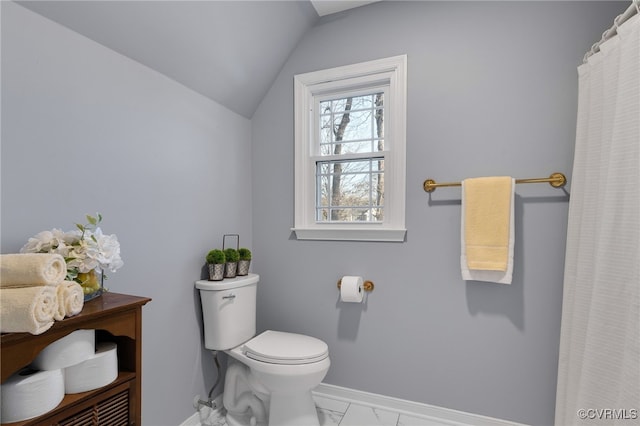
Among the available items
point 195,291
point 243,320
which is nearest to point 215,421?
point 243,320

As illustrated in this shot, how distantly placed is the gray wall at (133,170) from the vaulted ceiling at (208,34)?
63mm

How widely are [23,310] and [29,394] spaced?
26 centimetres

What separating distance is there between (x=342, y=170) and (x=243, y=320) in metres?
1.17

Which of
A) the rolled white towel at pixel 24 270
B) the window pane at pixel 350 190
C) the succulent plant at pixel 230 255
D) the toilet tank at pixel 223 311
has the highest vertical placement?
the window pane at pixel 350 190

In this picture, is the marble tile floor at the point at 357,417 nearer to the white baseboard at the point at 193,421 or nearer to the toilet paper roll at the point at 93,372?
the white baseboard at the point at 193,421

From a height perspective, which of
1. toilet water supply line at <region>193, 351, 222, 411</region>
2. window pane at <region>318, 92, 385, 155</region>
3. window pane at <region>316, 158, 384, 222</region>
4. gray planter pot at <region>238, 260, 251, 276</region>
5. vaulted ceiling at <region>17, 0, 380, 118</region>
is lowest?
toilet water supply line at <region>193, 351, 222, 411</region>

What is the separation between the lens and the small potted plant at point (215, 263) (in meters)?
1.76

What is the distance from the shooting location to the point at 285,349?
1645 millimetres

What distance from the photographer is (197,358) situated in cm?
178

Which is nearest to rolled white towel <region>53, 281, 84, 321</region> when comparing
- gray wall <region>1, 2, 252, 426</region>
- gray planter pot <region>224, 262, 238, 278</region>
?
gray wall <region>1, 2, 252, 426</region>

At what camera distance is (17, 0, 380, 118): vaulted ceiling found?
4.01 ft

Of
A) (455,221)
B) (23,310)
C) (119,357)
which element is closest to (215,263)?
(119,357)

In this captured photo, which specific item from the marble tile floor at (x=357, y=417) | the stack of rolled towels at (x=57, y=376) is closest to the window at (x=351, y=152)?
the marble tile floor at (x=357, y=417)

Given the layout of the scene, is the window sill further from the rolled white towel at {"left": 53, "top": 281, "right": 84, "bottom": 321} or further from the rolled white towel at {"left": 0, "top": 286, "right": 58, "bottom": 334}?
the rolled white towel at {"left": 0, "top": 286, "right": 58, "bottom": 334}
